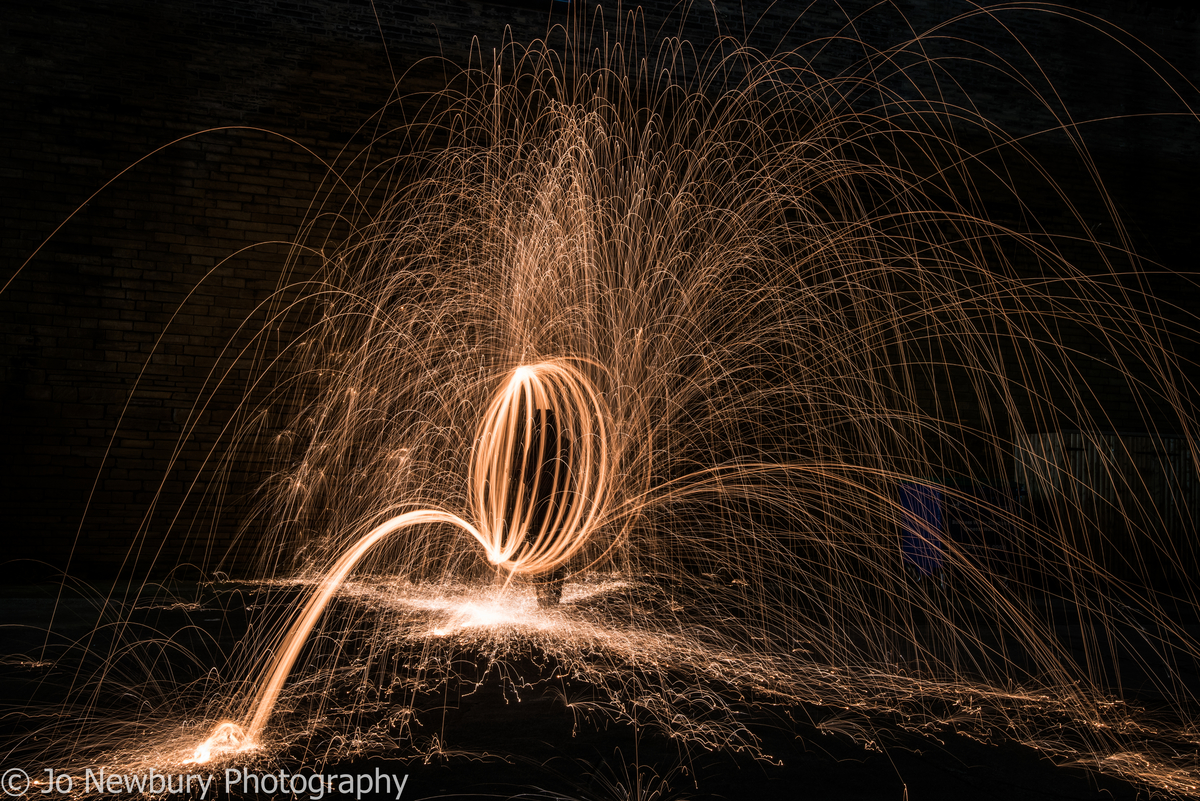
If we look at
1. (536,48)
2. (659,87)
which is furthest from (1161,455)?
(536,48)

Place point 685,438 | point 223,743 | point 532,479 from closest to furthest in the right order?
point 223,743, point 532,479, point 685,438

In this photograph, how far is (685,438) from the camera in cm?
830

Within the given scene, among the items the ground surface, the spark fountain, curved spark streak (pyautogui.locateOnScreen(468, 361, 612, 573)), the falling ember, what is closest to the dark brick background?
the spark fountain

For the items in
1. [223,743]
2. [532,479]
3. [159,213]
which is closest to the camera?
[223,743]

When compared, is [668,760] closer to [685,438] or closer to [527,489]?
[527,489]

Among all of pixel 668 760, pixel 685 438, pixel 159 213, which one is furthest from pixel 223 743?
pixel 159 213

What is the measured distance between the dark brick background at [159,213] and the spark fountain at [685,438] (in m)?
0.39

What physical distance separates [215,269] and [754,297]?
5.65 metres

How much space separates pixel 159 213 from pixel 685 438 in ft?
19.1

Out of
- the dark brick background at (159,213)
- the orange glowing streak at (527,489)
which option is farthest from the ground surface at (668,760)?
the dark brick background at (159,213)

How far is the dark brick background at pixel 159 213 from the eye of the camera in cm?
718

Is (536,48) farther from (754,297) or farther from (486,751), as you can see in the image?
(486,751)

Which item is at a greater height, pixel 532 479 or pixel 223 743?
pixel 532 479

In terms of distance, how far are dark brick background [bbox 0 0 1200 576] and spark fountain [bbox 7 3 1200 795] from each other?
1.27 feet
